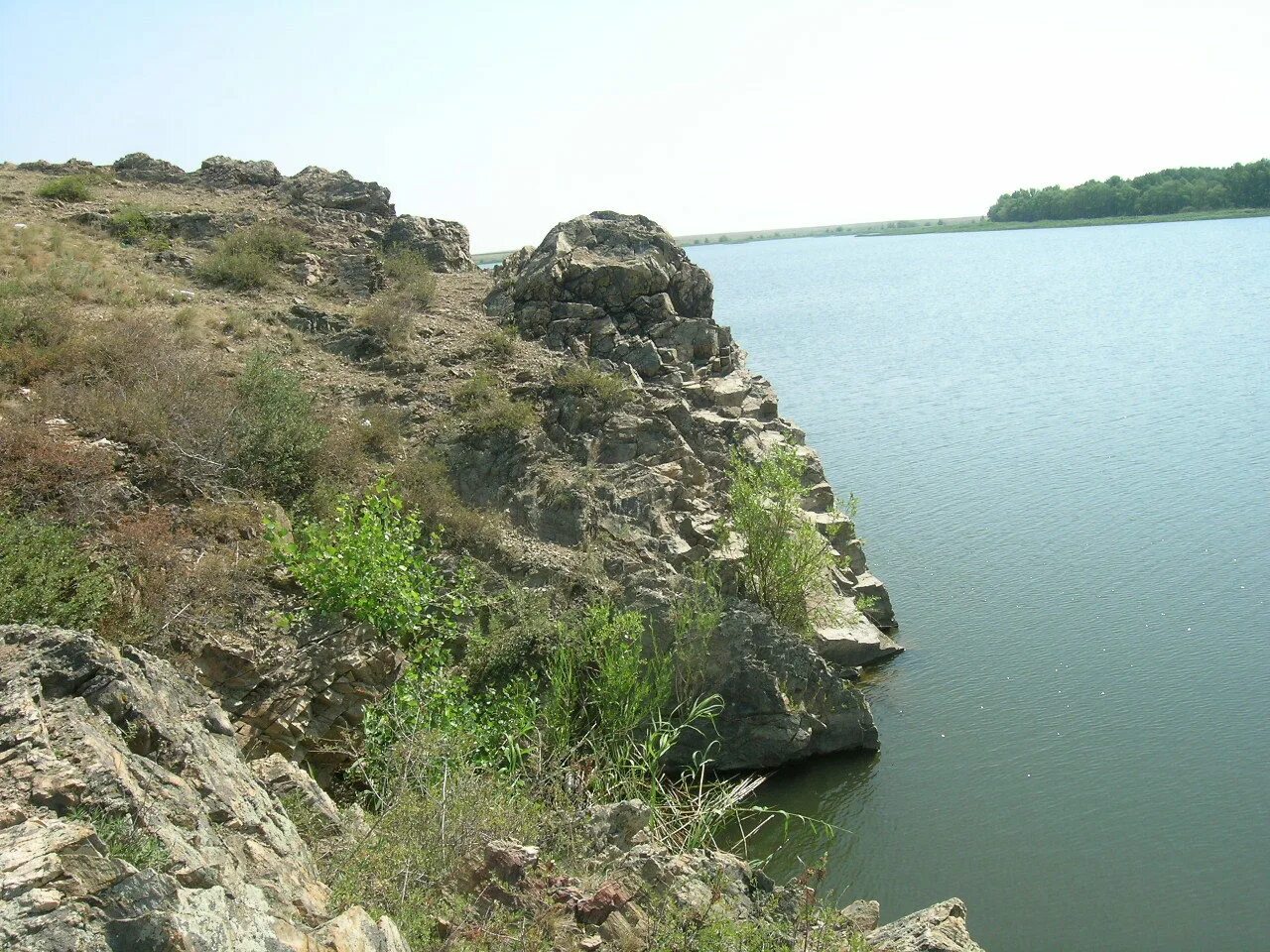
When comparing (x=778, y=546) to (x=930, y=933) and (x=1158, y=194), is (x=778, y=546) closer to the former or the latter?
(x=930, y=933)

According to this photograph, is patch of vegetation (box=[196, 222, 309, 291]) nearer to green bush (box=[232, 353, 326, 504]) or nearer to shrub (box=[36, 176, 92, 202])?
shrub (box=[36, 176, 92, 202])

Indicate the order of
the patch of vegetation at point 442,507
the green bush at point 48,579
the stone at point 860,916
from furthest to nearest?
the patch of vegetation at point 442,507 < the green bush at point 48,579 < the stone at point 860,916

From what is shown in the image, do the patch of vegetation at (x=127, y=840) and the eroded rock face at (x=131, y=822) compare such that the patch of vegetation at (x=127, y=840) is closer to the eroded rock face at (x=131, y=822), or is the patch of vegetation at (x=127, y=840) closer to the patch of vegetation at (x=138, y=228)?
the eroded rock face at (x=131, y=822)

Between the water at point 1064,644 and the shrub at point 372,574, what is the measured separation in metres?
4.63

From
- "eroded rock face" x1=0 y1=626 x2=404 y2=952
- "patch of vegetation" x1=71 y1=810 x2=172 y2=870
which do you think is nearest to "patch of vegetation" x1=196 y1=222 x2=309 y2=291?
"eroded rock face" x1=0 y1=626 x2=404 y2=952

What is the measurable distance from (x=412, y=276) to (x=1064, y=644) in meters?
12.2

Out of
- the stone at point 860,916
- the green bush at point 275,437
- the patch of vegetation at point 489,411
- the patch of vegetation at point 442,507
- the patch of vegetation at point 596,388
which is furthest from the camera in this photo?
the patch of vegetation at point 596,388

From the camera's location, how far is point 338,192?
21.3m

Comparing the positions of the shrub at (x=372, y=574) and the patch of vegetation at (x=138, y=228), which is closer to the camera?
the shrub at (x=372, y=574)

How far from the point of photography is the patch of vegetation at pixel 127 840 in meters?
5.05

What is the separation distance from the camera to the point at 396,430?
14453 millimetres

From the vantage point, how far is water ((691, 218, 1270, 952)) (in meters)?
10.1

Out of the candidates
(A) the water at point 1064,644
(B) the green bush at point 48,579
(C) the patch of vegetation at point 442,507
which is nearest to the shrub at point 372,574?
(C) the patch of vegetation at point 442,507

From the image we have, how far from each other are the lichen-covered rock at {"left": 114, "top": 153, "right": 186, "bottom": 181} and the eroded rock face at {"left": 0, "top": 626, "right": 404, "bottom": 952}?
17.5 m
